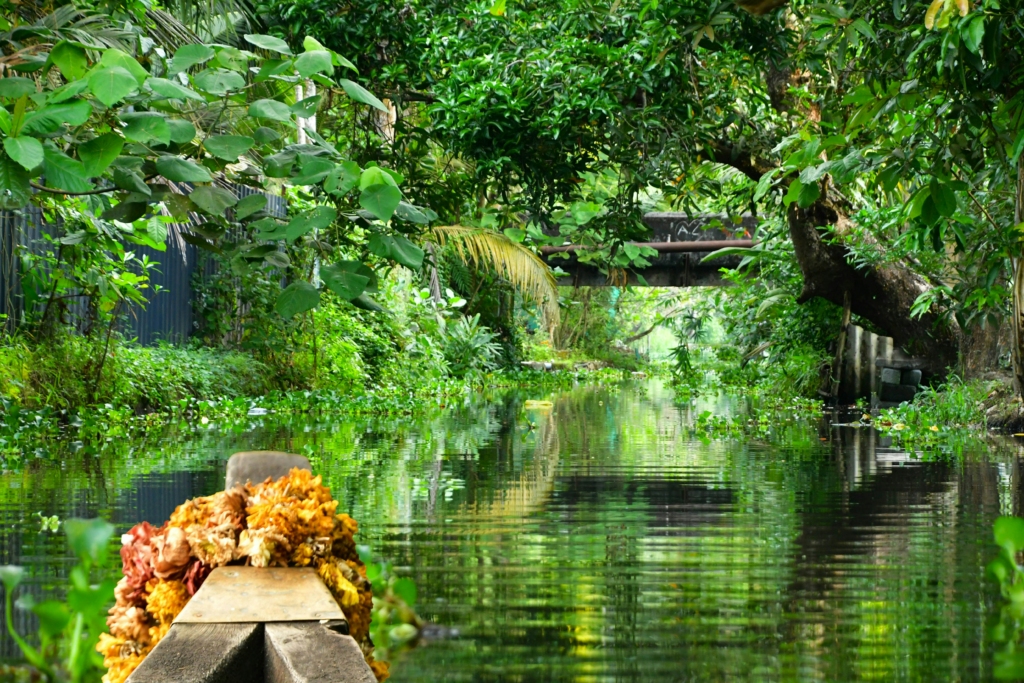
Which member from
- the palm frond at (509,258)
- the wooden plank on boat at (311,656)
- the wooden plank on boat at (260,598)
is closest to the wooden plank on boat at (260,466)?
the wooden plank on boat at (260,598)

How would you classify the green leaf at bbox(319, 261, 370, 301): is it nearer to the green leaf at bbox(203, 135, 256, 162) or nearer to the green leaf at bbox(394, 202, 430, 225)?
the green leaf at bbox(394, 202, 430, 225)

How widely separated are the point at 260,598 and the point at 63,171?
5.85 feet

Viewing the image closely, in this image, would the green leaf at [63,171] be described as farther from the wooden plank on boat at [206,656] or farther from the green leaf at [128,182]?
the wooden plank on boat at [206,656]

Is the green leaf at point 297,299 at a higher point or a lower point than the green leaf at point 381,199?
lower

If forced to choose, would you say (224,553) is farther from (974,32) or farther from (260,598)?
(974,32)

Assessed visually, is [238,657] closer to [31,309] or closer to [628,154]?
[628,154]

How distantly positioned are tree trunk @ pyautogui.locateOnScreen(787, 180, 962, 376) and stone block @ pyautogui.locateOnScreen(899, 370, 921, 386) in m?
0.20

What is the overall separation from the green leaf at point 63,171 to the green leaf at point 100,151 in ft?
0.08

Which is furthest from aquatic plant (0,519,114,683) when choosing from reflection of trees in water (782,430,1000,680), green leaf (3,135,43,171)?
green leaf (3,135,43,171)

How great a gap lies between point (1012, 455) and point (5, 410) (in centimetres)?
681

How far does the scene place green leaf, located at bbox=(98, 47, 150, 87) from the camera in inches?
134

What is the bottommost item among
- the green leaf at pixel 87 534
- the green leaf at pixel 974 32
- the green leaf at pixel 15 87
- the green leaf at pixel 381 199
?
the green leaf at pixel 87 534

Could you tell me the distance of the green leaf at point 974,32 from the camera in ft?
15.9

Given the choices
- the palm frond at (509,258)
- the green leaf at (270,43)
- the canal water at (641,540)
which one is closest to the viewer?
the canal water at (641,540)
